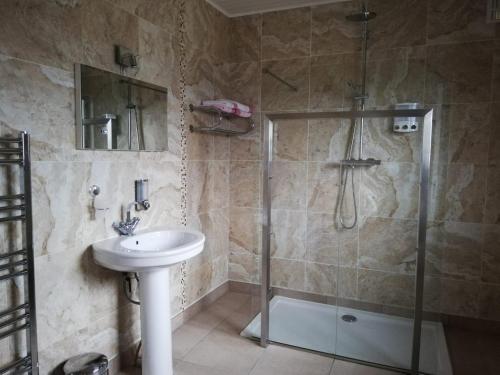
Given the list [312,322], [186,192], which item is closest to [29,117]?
[186,192]

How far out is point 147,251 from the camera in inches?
73.7

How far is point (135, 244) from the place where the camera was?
2.20 metres

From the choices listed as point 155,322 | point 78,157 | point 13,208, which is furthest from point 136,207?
point 13,208

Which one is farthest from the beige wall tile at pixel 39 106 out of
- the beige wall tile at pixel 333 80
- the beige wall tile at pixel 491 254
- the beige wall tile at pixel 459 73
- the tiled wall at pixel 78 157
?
the beige wall tile at pixel 491 254

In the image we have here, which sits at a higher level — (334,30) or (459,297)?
(334,30)

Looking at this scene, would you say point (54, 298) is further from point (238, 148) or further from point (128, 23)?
point (238, 148)

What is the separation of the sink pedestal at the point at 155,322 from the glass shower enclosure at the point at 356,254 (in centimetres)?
76

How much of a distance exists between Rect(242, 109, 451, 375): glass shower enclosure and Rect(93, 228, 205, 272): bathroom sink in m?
0.63

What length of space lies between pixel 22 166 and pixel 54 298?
0.69 m

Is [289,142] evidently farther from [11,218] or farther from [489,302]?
[489,302]

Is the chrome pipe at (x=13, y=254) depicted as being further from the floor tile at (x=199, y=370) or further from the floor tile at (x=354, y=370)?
the floor tile at (x=354, y=370)

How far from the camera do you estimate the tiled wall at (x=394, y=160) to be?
7.81 ft

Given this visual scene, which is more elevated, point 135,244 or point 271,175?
point 271,175

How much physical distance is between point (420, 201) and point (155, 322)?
1.66 meters
